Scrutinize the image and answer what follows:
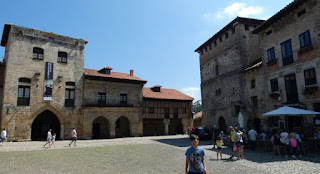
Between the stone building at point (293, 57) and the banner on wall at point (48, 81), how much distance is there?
23722mm

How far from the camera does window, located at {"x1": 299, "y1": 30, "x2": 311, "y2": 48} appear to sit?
14959 millimetres

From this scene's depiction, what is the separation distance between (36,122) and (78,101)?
6553 millimetres

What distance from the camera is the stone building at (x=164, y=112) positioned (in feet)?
106

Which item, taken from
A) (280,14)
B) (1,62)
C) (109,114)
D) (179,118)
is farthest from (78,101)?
(280,14)

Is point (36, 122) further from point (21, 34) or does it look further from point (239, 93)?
point (239, 93)

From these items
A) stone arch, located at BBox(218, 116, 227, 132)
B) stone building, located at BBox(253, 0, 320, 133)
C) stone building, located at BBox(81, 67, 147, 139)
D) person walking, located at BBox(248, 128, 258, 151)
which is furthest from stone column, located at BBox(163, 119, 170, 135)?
person walking, located at BBox(248, 128, 258, 151)

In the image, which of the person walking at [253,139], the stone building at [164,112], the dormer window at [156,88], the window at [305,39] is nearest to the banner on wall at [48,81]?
the stone building at [164,112]

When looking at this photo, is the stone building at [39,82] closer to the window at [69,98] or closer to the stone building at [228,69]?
the window at [69,98]

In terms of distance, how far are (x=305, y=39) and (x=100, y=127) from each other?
26.1m

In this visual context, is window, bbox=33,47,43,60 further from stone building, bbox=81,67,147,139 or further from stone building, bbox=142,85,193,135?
stone building, bbox=142,85,193,135

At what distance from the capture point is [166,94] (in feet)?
117

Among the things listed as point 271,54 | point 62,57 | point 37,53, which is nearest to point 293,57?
point 271,54

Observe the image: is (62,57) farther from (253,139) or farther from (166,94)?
(253,139)

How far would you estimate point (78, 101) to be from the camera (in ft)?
84.3
